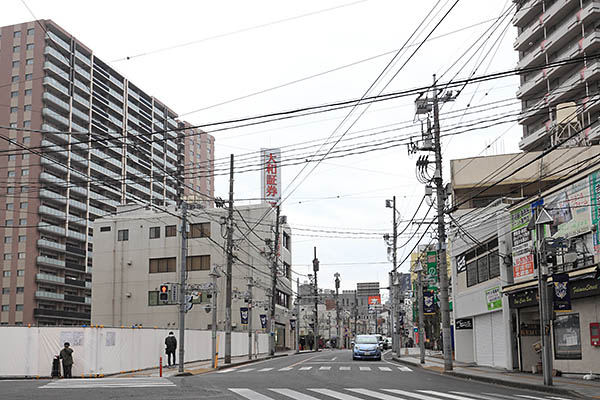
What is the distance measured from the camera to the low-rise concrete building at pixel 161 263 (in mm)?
64938

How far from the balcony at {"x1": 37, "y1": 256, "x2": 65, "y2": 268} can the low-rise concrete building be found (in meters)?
16.2

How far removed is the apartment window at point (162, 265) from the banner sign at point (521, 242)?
1739 inches

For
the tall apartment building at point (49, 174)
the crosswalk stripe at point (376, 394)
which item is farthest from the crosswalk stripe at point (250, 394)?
the tall apartment building at point (49, 174)

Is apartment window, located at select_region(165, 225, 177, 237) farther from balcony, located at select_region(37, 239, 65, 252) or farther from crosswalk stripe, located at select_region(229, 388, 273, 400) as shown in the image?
crosswalk stripe, located at select_region(229, 388, 273, 400)

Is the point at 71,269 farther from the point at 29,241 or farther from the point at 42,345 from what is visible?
the point at 42,345

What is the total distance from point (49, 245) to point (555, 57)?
62.4 meters

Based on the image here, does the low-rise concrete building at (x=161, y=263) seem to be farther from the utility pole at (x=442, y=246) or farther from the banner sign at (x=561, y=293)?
the banner sign at (x=561, y=293)

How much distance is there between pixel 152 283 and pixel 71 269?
983 inches

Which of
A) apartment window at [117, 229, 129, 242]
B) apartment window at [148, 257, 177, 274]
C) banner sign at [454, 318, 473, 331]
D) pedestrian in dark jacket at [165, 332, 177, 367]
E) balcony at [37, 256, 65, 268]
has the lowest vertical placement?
pedestrian in dark jacket at [165, 332, 177, 367]

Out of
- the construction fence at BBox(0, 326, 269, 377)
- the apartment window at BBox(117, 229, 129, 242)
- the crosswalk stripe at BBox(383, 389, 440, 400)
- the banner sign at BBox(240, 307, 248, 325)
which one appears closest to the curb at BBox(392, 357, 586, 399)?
the crosswalk stripe at BBox(383, 389, 440, 400)

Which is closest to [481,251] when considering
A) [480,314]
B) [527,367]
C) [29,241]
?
[480,314]

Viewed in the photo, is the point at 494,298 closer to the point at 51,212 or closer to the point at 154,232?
the point at 154,232

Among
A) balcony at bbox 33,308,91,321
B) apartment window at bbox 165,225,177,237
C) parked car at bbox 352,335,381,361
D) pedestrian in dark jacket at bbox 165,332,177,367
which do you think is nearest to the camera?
pedestrian in dark jacket at bbox 165,332,177,367

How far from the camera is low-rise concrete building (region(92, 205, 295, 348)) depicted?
64.9 metres
